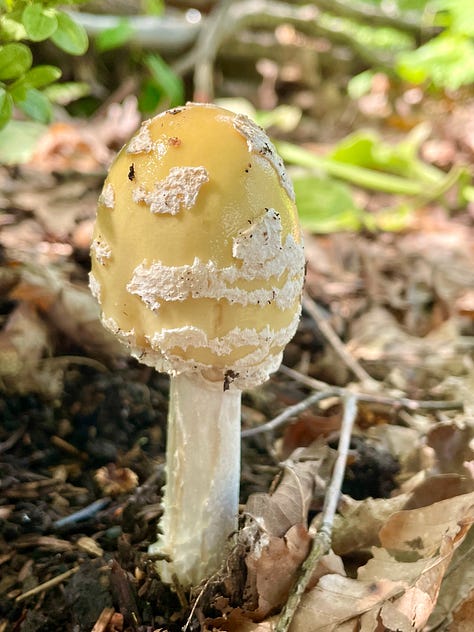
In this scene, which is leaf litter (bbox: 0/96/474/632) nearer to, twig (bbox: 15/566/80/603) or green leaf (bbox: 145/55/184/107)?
twig (bbox: 15/566/80/603)

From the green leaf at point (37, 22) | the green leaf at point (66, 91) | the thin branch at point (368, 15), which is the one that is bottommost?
the green leaf at point (37, 22)

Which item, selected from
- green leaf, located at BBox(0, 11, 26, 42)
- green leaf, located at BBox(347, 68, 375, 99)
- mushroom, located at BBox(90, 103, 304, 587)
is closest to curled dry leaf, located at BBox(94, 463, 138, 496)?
mushroom, located at BBox(90, 103, 304, 587)

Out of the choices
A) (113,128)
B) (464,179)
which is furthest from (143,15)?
(464,179)

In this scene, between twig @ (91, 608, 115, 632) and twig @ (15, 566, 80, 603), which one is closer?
twig @ (91, 608, 115, 632)

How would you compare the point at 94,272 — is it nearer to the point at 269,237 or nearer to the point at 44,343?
the point at 269,237

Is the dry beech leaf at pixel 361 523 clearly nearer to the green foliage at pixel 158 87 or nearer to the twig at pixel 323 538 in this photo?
the twig at pixel 323 538

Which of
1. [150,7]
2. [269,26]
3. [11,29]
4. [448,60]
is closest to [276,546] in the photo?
[11,29]

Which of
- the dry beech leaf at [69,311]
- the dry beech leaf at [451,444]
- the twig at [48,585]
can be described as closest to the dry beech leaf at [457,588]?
the dry beech leaf at [451,444]
